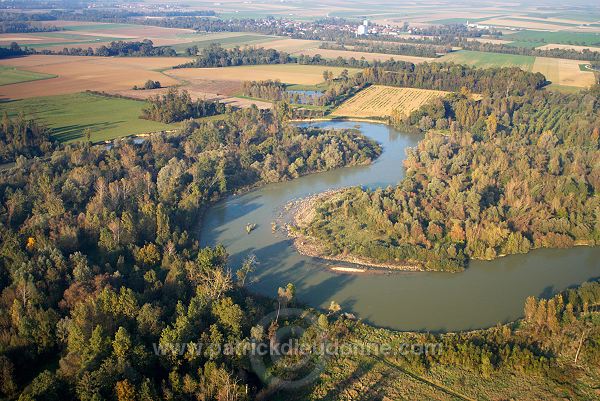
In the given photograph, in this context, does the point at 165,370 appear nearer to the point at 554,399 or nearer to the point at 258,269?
the point at 258,269

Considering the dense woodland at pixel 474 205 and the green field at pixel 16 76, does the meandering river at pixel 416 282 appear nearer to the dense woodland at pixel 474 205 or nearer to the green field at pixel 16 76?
the dense woodland at pixel 474 205

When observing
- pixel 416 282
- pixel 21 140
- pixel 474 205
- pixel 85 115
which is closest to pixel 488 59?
pixel 474 205

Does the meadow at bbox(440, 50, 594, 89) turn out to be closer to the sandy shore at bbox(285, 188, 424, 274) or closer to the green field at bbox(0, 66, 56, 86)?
the sandy shore at bbox(285, 188, 424, 274)

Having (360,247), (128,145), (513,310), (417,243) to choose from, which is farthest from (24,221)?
(513,310)

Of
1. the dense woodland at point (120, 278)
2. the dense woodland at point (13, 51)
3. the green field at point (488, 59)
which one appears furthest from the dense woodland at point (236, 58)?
the dense woodland at point (120, 278)

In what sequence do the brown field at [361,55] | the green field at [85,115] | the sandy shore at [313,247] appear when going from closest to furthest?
1. the sandy shore at [313,247]
2. the green field at [85,115]
3. the brown field at [361,55]

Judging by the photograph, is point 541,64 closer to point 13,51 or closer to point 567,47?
point 567,47
